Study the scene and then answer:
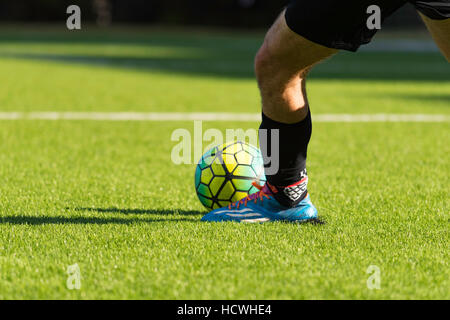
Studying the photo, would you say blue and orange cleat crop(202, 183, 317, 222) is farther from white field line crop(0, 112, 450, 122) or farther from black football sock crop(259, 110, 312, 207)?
white field line crop(0, 112, 450, 122)

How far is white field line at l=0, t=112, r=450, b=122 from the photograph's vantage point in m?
7.61

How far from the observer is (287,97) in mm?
3150

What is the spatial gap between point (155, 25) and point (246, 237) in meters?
30.1

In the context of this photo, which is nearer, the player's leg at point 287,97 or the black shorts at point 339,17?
the black shorts at point 339,17

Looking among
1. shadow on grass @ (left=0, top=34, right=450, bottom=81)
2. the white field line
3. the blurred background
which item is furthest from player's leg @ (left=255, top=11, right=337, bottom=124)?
the blurred background

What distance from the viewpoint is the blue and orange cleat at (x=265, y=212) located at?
343cm

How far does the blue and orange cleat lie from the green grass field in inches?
3.5

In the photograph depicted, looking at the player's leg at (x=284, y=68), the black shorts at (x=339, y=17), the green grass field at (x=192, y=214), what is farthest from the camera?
the player's leg at (x=284, y=68)

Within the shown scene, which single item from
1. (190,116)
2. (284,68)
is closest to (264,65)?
(284,68)

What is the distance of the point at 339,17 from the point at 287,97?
477 mm

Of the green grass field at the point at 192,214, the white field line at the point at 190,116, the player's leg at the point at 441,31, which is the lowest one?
the green grass field at the point at 192,214

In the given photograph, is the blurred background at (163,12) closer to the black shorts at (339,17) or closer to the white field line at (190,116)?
the white field line at (190,116)

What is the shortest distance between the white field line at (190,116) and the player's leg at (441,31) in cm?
454

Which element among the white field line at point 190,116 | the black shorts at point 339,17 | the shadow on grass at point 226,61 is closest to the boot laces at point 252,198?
the black shorts at point 339,17
